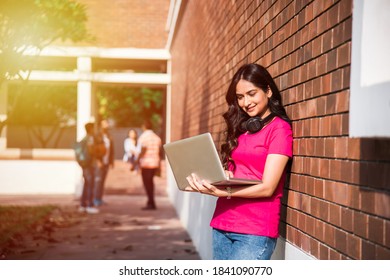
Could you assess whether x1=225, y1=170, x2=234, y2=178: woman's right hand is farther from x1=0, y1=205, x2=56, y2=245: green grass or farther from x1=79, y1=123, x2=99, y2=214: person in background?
x1=79, y1=123, x2=99, y2=214: person in background

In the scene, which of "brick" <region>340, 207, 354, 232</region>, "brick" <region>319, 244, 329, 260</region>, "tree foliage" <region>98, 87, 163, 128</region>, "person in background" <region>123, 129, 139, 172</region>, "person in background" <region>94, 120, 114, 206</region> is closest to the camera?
"brick" <region>340, 207, 354, 232</region>

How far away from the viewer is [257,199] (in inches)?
112

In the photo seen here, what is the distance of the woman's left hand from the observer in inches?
109

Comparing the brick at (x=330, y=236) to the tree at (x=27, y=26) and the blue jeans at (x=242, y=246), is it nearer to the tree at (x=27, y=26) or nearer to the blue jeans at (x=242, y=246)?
the blue jeans at (x=242, y=246)

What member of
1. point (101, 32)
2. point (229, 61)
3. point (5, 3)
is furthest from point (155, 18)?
point (229, 61)

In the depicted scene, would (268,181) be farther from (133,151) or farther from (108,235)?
(133,151)

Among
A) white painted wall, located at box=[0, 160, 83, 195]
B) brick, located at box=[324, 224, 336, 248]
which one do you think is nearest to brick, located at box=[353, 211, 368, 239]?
brick, located at box=[324, 224, 336, 248]

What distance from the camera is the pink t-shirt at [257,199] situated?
279 centimetres

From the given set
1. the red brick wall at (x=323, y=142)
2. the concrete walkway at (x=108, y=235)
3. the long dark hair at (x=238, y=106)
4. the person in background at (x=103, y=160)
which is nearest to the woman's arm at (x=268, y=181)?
the red brick wall at (x=323, y=142)

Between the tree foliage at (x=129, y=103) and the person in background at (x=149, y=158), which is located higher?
the tree foliage at (x=129, y=103)

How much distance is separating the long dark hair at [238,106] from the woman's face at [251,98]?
0.08 ft

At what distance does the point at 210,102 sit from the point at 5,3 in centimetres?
271

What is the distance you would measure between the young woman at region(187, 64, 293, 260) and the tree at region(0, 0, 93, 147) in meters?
3.44
